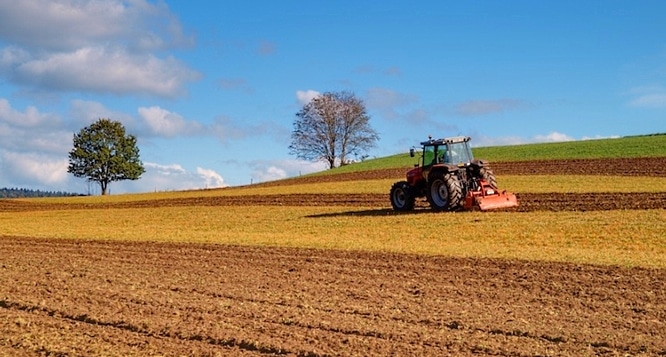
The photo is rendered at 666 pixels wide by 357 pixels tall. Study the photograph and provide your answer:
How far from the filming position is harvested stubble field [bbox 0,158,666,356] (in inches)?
324

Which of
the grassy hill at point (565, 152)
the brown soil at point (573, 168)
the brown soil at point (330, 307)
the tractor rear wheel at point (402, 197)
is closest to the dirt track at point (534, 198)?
the brown soil at point (573, 168)

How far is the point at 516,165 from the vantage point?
1906 inches

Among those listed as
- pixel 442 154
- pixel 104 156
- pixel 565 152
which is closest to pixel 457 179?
pixel 442 154

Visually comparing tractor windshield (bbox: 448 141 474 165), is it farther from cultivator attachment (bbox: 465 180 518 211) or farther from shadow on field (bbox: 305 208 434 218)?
shadow on field (bbox: 305 208 434 218)

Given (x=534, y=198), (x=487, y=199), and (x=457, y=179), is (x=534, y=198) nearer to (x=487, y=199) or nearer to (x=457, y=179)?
(x=487, y=199)

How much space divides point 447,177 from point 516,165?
2502 cm

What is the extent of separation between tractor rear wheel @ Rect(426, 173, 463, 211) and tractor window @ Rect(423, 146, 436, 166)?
64 centimetres

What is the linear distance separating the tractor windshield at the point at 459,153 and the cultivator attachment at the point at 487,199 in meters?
1.12

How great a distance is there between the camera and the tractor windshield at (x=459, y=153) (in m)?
25.5

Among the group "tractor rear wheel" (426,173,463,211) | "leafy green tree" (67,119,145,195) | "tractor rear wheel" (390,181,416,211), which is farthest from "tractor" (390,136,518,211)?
"leafy green tree" (67,119,145,195)

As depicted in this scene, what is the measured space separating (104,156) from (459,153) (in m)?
52.1

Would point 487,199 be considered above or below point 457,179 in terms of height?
below

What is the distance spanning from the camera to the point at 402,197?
27.5m

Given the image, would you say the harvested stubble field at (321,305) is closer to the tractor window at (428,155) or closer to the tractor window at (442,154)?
the tractor window at (442,154)
